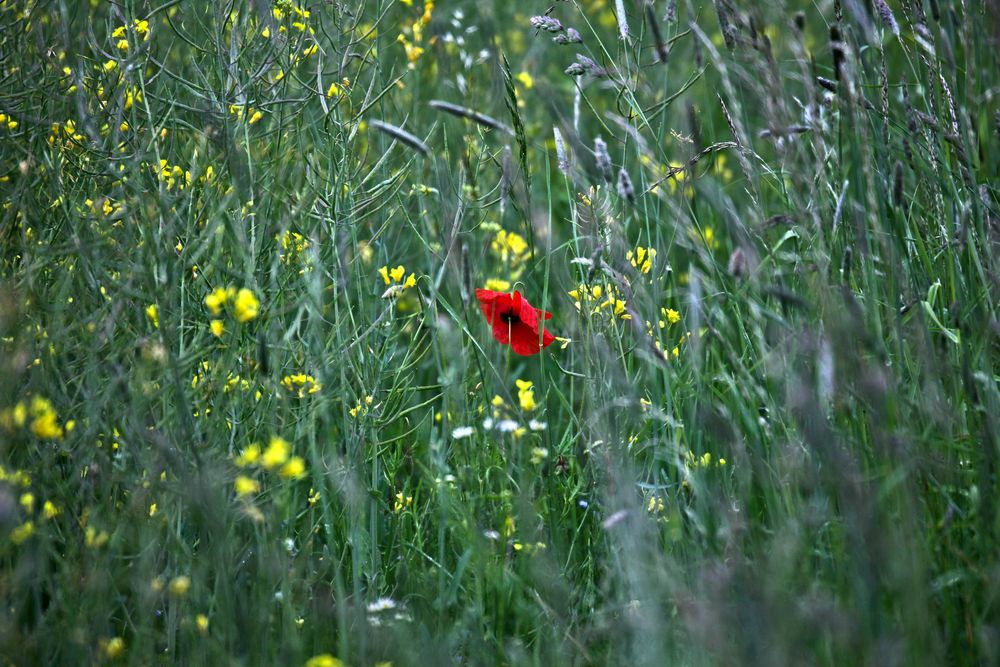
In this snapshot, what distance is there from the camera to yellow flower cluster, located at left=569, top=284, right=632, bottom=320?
6.29ft

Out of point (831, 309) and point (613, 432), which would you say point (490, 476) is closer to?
point (613, 432)

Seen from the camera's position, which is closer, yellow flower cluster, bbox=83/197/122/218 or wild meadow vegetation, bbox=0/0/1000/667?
wild meadow vegetation, bbox=0/0/1000/667

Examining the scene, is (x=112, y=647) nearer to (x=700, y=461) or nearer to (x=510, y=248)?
(x=700, y=461)

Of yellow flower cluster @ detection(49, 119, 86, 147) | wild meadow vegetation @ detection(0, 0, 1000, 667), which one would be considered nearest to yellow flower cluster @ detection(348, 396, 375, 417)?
wild meadow vegetation @ detection(0, 0, 1000, 667)

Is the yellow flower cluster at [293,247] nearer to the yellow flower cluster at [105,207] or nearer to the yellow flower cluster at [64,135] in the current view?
the yellow flower cluster at [105,207]

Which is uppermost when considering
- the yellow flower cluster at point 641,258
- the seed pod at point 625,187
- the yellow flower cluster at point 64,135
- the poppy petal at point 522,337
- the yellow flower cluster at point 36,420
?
the yellow flower cluster at point 64,135

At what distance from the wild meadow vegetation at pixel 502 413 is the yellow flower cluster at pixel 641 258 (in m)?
0.04

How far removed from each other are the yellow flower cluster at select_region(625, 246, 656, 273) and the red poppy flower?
212 mm

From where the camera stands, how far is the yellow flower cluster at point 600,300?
192cm

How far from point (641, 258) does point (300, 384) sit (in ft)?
2.56

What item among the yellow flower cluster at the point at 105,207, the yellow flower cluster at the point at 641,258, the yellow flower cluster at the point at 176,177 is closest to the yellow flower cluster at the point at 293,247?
the yellow flower cluster at the point at 176,177

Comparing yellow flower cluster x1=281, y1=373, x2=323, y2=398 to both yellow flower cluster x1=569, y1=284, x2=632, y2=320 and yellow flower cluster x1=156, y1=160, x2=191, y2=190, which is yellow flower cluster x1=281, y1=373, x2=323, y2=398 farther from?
yellow flower cluster x1=569, y1=284, x2=632, y2=320

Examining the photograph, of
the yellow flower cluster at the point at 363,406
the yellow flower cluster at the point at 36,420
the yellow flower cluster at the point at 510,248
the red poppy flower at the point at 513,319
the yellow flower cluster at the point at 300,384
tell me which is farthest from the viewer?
the yellow flower cluster at the point at 510,248

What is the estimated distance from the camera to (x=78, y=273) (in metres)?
1.81
